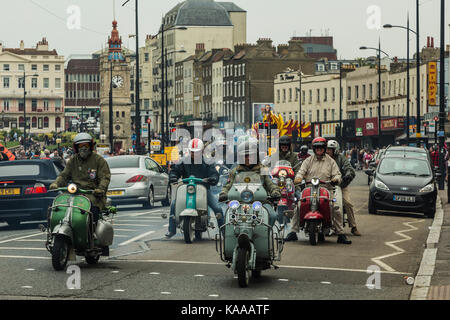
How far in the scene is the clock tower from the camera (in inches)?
7156

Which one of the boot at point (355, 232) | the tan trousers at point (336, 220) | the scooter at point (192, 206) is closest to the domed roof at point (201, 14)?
the boot at point (355, 232)

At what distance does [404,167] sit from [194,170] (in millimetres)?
9783

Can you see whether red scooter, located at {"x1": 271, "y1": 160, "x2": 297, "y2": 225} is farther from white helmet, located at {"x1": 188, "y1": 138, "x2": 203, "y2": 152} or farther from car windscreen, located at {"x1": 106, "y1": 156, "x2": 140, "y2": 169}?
car windscreen, located at {"x1": 106, "y1": 156, "x2": 140, "y2": 169}

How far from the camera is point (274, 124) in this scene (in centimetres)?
5625

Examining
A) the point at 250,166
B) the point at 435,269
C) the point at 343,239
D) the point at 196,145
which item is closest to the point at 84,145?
the point at 250,166

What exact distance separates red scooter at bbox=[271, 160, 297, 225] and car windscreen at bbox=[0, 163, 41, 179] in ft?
17.6

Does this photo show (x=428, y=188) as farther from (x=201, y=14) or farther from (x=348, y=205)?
(x=201, y=14)

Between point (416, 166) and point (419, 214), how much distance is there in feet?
4.03

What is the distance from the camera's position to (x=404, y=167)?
86.0ft

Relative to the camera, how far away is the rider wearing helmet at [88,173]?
1343cm

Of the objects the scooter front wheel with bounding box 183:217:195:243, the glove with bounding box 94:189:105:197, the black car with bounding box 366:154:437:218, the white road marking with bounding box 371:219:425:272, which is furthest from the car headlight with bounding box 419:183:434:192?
the glove with bounding box 94:189:105:197

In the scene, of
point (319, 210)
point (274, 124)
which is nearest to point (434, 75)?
point (274, 124)
